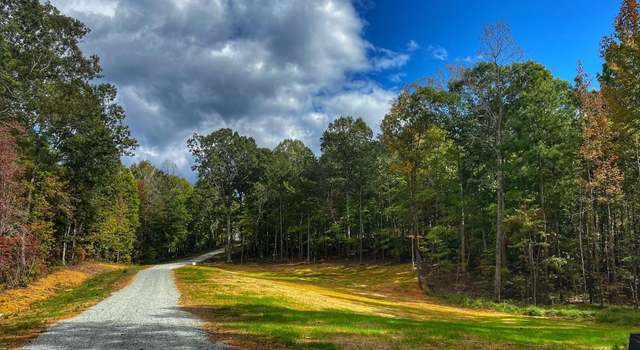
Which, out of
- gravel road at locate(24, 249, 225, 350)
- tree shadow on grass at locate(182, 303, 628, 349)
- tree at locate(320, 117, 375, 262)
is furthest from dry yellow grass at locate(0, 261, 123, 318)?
tree at locate(320, 117, 375, 262)

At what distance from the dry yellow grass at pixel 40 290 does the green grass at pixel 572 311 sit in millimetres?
24492

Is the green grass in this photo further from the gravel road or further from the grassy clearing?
the grassy clearing

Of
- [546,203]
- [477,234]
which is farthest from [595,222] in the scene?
[477,234]

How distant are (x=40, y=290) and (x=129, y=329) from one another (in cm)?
1707

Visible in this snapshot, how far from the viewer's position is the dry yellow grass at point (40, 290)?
18.4 metres

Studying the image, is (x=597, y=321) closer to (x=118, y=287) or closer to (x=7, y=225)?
(x=118, y=287)

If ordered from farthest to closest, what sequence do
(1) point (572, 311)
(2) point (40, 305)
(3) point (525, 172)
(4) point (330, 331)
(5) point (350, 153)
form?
(5) point (350, 153) < (3) point (525, 172) < (1) point (572, 311) < (2) point (40, 305) < (4) point (330, 331)

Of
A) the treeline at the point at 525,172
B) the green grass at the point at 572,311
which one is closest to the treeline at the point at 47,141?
the treeline at the point at 525,172

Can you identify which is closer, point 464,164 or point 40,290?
point 40,290

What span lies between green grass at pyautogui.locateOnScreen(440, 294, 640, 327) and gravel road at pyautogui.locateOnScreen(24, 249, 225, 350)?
1963 cm

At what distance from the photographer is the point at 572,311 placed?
79.2ft

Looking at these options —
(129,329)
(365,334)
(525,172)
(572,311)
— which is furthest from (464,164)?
(129,329)

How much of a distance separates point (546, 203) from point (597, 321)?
11.1 metres

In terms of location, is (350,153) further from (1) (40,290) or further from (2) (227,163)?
(1) (40,290)
